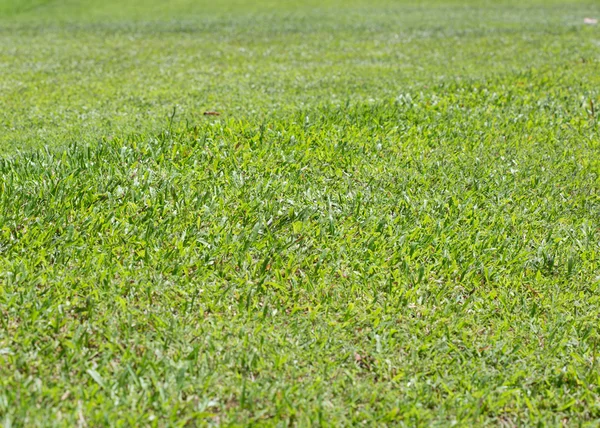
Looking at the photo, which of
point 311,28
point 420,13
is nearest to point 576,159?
point 311,28

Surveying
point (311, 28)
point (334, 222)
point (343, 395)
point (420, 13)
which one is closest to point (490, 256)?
point (334, 222)

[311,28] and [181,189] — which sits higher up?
[311,28]

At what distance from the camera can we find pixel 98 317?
3.35 m

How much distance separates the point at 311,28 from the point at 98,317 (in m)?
12.5

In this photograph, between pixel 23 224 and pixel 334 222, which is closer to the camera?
pixel 23 224

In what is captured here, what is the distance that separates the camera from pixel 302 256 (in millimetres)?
4031

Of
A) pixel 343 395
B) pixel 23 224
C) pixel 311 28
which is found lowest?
pixel 343 395

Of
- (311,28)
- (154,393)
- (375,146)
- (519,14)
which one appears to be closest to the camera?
(154,393)

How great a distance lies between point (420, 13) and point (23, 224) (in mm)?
16591

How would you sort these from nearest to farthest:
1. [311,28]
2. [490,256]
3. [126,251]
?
[126,251] < [490,256] < [311,28]

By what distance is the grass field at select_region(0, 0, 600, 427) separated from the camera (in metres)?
3.01

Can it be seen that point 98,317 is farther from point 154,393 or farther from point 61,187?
point 61,187

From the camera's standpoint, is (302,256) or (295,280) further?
(302,256)

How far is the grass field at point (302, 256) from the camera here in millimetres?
3012
